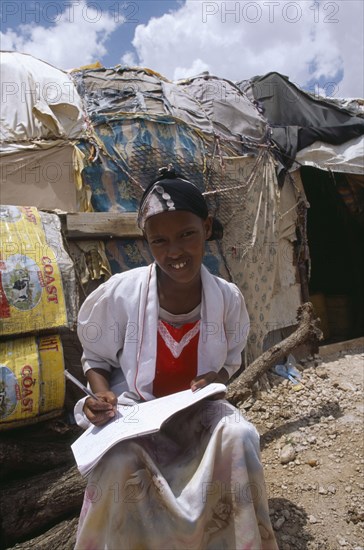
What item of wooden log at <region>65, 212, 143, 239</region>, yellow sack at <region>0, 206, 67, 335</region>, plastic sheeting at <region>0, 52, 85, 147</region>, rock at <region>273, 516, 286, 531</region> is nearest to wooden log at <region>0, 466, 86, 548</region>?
yellow sack at <region>0, 206, 67, 335</region>

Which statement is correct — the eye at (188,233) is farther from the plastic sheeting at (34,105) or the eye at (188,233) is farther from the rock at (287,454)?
the plastic sheeting at (34,105)

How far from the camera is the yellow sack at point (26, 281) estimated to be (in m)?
2.72

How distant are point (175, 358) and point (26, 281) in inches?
60.8

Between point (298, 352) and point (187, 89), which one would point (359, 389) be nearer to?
point (298, 352)

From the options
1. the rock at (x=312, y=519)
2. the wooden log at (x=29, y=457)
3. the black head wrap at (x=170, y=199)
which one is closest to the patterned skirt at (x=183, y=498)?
the black head wrap at (x=170, y=199)

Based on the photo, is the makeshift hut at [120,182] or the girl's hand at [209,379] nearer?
the girl's hand at [209,379]

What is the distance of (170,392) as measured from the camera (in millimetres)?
1632

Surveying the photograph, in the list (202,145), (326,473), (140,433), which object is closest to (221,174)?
(202,145)

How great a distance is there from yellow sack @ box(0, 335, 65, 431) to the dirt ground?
4.99 feet

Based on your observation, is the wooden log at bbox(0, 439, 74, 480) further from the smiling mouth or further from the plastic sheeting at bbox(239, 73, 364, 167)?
the plastic sheeting at bbox(239, 73, 364, 167)

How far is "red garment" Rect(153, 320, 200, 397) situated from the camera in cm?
161

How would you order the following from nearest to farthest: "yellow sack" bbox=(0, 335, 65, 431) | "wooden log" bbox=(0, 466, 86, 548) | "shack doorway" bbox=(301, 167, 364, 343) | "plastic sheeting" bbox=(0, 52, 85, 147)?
1. "wooden log" bbox=(0, 466, 86, 548)
2. "yellow sack" bbox=(0, 335, 65, 431)
3. "plastic sheeting" bbox=(0, 52, 85, 147)
4. "shack doorway" bbox=(301, 167, 364, 343)

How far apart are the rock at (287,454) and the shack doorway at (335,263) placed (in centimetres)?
410

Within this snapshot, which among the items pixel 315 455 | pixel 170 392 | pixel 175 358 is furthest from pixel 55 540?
pixel 315 455
